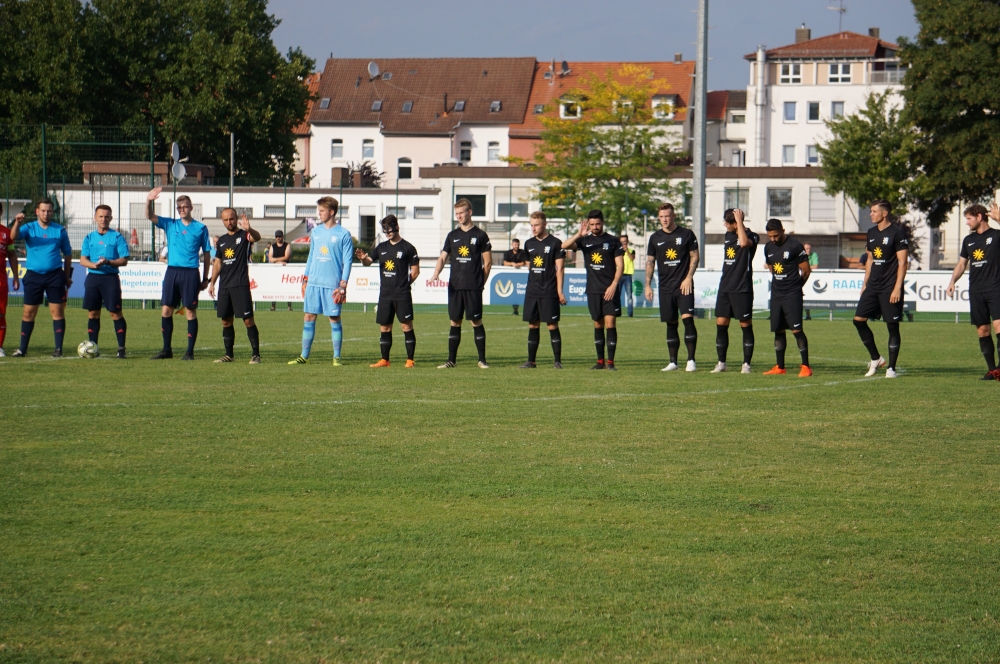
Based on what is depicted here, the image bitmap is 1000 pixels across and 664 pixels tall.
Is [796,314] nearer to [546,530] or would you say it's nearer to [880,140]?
[546,530]

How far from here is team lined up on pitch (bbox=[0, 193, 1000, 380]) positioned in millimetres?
13758

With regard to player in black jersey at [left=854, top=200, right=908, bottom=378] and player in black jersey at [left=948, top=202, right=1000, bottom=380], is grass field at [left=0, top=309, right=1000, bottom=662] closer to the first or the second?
player in black jersey at [left=854, top=200, right=908, bottom=378]

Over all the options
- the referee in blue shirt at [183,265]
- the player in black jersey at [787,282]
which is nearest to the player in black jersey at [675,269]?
the player in black jersey at [787,282]

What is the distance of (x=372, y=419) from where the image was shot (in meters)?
9.59

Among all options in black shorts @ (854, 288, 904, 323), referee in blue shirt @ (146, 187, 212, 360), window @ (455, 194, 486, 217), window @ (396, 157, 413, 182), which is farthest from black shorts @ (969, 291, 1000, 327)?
window @ (396, 157, 413, 182)

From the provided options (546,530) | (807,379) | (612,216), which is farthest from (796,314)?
(612,216)

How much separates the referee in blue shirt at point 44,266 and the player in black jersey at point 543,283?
6278 millimetres

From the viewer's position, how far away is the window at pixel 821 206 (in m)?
62.3

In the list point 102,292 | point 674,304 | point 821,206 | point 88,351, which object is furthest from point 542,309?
point 821,206

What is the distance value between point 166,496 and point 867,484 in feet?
14.3

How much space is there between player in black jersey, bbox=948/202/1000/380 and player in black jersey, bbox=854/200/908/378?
0.66 m

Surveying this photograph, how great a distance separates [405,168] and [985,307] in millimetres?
72797

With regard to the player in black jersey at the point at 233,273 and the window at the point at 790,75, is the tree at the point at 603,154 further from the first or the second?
the player in black jersey at the point at 233,273

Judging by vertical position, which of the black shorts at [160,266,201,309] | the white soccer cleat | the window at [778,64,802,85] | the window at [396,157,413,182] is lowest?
the white soccer cleat
